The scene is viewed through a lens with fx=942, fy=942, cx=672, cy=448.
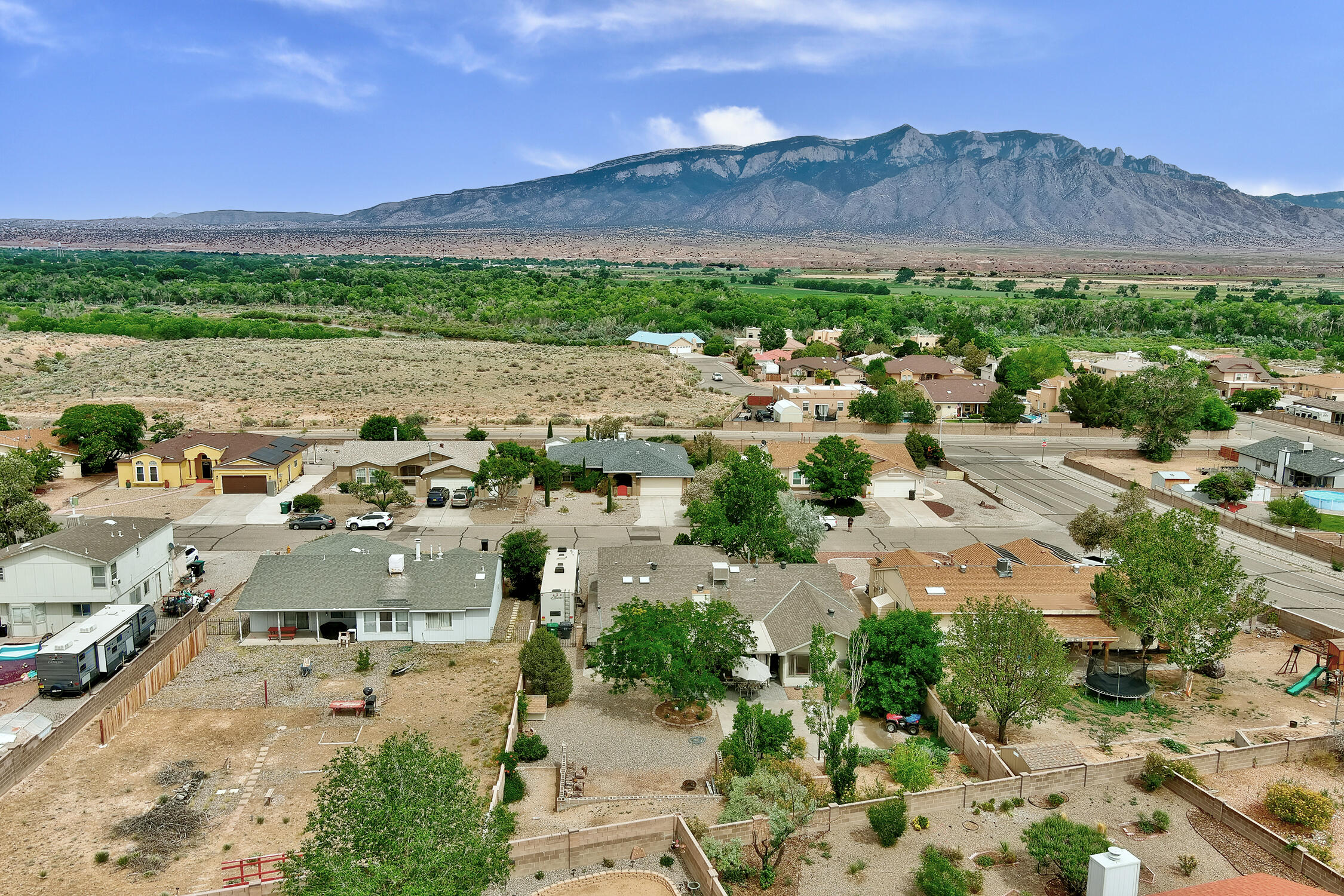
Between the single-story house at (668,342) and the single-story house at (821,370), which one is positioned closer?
the single-story house at (821,370)

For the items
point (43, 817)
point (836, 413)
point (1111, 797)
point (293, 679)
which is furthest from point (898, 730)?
point (836, 413)

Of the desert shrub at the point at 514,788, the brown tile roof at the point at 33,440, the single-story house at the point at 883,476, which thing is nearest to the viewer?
the desert shrub at the point at 514,788

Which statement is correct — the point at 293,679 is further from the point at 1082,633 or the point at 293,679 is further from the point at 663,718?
the point at 1082,633

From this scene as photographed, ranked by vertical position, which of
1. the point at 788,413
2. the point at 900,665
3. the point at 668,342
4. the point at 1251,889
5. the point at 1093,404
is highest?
the point at 668,342

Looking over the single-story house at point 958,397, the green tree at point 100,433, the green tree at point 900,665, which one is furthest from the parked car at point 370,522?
the single-story house at point 958,397

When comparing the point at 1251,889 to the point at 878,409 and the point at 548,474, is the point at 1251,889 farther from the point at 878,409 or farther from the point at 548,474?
the point at 878,409

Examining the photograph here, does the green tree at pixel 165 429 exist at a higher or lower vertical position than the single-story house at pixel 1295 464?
higher

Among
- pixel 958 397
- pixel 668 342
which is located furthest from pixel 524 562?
pixel 668 342

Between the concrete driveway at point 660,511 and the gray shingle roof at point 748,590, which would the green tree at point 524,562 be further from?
the concrete driveway at point 660,511
